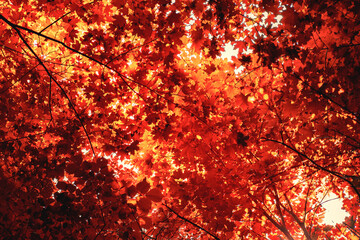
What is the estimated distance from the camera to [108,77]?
133 inches

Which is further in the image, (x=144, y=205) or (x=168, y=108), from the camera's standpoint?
(x=168, y=108)

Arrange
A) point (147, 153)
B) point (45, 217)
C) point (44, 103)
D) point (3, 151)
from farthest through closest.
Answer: point (44, 103)
point (147, 153)
point (3, 151)
point (45, 217)

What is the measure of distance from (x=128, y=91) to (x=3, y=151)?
7.23ft

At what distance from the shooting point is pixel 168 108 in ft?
10.8

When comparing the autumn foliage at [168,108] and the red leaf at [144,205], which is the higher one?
the autumn foliage at [168,108]

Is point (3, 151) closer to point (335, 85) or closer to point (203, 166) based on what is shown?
point (203, 166)

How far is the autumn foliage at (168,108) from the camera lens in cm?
219

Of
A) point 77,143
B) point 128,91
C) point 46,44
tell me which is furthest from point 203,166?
point 46,44

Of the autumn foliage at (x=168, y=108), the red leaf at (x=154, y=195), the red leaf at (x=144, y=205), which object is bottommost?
the red leaf at (x=144, y=205)

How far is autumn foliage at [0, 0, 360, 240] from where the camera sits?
2.19 metres

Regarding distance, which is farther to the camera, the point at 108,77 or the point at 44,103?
the point at 44,103

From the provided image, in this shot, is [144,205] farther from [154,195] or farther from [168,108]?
[168,108]

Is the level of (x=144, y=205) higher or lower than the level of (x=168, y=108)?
lower

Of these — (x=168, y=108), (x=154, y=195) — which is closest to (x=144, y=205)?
(x=154, y=195)
